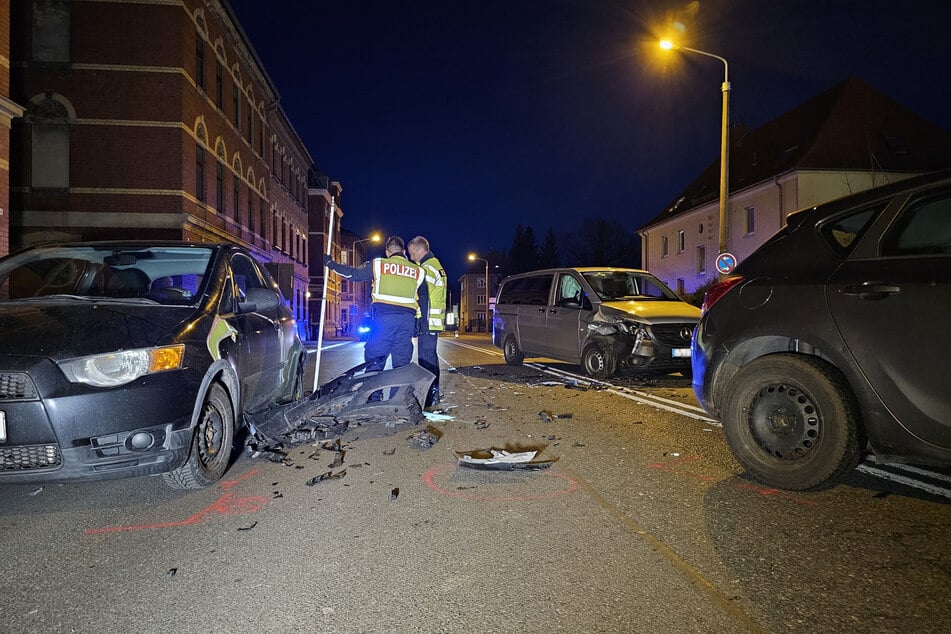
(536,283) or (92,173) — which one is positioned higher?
(92,173)

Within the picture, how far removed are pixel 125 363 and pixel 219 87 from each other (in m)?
25.4

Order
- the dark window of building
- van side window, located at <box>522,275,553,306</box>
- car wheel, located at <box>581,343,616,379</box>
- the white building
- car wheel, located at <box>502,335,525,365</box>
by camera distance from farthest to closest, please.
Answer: the dark window of building
the white building
car wheel, located at <box>502,335,525,365</box>
van side window, located at <box>522,275,553,306</box>
car wheel, located at <box>581,343,616,379</box>

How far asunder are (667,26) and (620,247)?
64263 mm

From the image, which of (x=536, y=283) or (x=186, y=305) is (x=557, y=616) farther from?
(x=536, y=283)

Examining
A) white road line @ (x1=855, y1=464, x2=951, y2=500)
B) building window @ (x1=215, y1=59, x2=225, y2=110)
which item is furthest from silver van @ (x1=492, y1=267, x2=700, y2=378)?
building window @ (x1=215, y1=59, x2=225, y2=110)

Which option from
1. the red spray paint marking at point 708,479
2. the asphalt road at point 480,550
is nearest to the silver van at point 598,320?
the asphalt road at point 480,550

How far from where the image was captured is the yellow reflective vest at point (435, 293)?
741 centimetres

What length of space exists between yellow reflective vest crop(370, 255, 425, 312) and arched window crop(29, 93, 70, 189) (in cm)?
1867

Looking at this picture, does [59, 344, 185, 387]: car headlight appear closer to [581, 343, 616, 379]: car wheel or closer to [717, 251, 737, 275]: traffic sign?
[581, 343, 616, 379]: car wheel

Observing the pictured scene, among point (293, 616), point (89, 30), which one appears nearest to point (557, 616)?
point (293, 616)

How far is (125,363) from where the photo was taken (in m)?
3.28

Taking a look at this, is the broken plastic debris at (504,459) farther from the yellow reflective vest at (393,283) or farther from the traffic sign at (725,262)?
the traffic sign at (725,262)

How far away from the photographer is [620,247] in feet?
252

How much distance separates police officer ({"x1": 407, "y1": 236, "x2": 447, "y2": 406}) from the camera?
7434 mm
